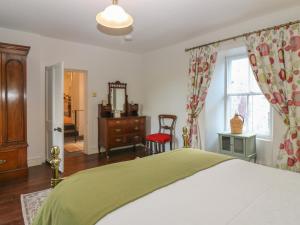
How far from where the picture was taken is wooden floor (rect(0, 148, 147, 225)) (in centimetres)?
229

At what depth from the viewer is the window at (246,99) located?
3549mm

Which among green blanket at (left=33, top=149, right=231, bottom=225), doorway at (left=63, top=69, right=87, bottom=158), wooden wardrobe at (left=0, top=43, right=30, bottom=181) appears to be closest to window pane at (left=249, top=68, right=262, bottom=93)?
green blanket at (left=33, top=149, right=231, bottom=225)

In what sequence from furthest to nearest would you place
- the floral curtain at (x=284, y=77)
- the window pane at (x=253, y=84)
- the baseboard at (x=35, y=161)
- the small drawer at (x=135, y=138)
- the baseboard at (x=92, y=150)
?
the small drawer at (x=135, y=138) → the baseboard at (x=92, y=150) → the baseboard at (x=35, y=161) → the window pane at (x=253, y=84) → the floral curtain at (x=284, y=77)

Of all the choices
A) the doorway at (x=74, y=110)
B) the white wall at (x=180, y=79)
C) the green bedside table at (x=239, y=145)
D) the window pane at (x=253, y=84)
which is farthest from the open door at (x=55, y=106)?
the window pane at (x=253, y=84)

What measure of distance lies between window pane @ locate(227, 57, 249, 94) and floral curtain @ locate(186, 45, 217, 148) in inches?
23.6

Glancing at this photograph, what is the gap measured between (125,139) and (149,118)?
2.92 feet

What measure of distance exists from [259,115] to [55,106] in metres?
3.58

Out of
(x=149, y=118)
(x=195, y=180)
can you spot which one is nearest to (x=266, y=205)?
(x=195, y=180)

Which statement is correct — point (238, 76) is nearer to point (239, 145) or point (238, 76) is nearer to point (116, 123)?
point (239, 145)

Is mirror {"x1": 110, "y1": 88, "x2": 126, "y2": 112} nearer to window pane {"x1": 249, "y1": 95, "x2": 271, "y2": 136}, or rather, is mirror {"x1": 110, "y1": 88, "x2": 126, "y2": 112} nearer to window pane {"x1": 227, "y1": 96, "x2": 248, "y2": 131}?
window pane {"x1": 227, "y1": 96, "x2": 248, "y2": 131}

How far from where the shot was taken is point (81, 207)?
3.69ft

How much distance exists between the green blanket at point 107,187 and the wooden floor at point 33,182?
49.1 inches

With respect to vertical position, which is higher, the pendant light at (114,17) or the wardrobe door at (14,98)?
the pendant light at (114,17)

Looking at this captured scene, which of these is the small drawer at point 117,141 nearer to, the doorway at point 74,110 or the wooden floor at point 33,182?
the wooden floor at point 33,182
